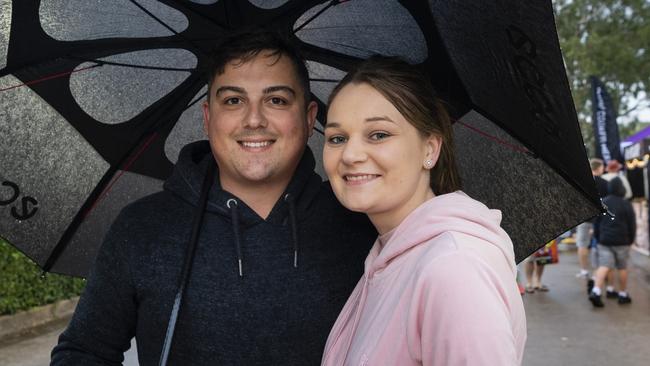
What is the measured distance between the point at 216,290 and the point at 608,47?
30.6 m

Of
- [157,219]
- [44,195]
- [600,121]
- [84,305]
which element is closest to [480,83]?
[157,219]

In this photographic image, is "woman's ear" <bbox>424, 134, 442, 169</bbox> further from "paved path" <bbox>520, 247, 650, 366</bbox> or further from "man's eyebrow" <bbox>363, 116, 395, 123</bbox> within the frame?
"paved path" <bbox>520, 247, 650, 366</bbox>

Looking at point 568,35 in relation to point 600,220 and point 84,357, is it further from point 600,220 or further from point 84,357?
point 84,357

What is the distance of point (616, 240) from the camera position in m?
9.91

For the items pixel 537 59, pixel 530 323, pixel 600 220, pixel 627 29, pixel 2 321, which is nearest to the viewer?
pixel 537 59

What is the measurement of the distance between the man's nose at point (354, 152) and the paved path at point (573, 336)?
222 inches

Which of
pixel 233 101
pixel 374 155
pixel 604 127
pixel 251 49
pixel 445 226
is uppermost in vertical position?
pixel 251 49

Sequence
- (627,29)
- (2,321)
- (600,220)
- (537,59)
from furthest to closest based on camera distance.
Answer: (627,29) < (600,220) < (2,321) < (537,59)

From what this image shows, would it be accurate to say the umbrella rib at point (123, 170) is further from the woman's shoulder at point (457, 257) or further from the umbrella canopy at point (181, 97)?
the woman's shoulder at point (457, 257)

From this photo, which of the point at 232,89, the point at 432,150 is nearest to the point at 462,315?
the point at 432,150

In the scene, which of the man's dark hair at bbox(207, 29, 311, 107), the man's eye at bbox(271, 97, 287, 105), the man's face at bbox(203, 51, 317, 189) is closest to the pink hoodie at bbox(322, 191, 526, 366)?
the man's face at bbox(203, 51, 317, 189)

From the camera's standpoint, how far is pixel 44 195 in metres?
2.65

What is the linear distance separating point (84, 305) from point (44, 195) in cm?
70

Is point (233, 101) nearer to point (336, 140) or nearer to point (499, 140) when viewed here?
point (336, 140)
